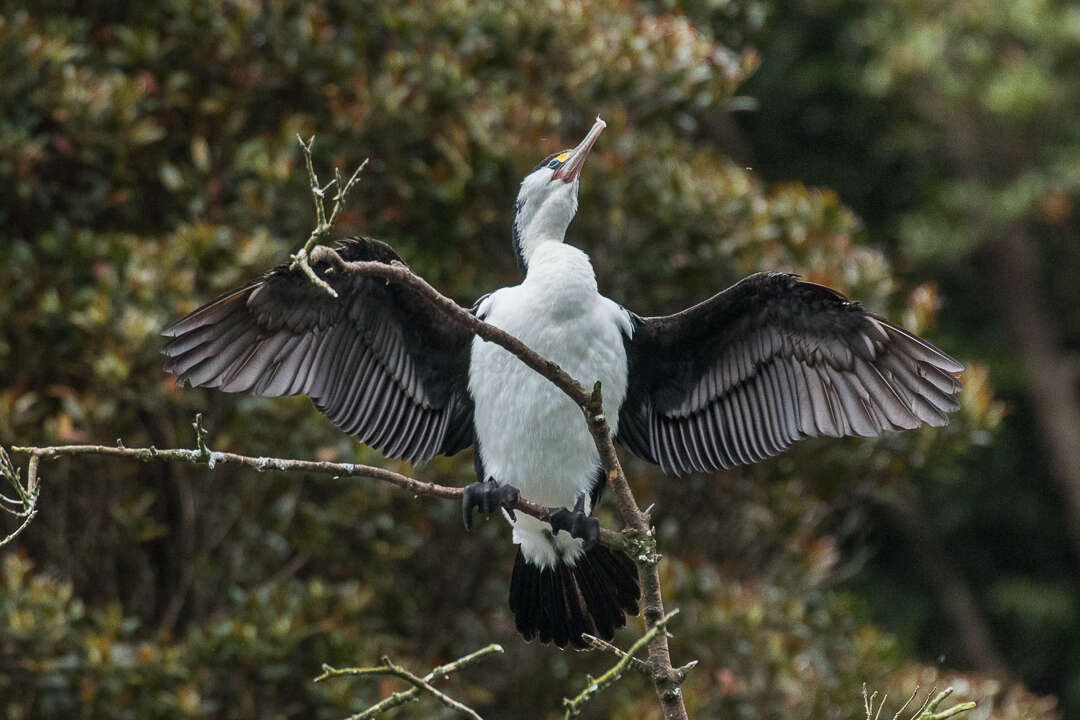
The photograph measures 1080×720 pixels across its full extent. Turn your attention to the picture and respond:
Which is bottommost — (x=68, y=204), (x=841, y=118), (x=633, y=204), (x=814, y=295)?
(x=814, y=295)

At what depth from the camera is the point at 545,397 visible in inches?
133

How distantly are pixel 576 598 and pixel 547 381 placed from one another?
0.57m

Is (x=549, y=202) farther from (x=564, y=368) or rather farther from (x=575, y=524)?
(x=575, y=524)

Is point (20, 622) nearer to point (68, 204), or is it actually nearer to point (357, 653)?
point (357, 653)

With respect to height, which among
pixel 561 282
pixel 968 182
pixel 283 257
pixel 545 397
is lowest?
pixel 545 397

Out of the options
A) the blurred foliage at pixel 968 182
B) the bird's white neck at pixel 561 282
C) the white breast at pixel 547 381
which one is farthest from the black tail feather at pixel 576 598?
the blurred foliage at pixel 968 182

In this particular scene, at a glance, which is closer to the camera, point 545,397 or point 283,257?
point 545,397

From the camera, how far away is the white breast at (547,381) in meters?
3.36

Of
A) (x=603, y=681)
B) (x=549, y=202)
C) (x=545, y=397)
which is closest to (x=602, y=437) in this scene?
(x=603, y=681)

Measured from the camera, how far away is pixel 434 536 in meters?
5.00

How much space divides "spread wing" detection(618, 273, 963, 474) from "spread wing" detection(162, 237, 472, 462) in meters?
0.47

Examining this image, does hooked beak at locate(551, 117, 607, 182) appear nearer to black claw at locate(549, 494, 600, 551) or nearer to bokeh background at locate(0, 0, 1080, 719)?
black claw at locate(549, 494, 600, 551)

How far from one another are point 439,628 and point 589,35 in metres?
2.15

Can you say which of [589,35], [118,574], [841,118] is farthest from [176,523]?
[841,118]
